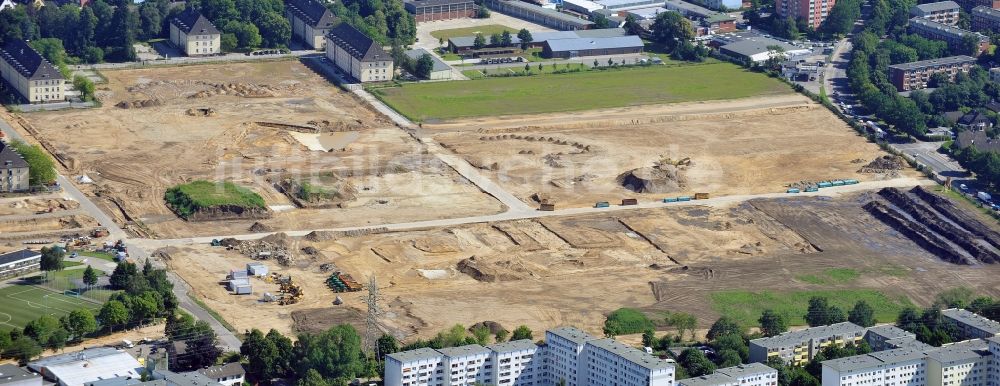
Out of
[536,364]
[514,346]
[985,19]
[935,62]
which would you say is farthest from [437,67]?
[536,364]

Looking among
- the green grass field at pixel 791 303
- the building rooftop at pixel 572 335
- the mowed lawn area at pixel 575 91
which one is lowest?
the green grass field at pixel 791 303

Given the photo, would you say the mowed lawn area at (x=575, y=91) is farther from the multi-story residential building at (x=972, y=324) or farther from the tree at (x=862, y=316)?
the multi-story residential building at (x=972, y=324)

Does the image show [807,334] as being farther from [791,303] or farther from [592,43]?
[592,43]

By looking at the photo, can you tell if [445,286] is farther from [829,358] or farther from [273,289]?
[829,358]

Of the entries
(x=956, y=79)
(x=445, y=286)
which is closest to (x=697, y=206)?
A: (x=445, y=286)

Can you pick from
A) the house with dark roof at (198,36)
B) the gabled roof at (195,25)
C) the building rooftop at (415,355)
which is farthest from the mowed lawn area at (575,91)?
the building rooftop at (415,355)

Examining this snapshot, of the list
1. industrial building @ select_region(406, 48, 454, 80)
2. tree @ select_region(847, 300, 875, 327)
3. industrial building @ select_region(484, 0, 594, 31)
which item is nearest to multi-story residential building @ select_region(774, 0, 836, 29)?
industrial building @ select_region(484, 0, 594, 31)
